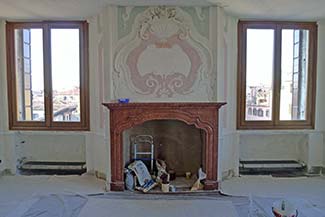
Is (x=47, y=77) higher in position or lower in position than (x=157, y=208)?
higher

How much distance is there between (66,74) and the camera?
5395 mm

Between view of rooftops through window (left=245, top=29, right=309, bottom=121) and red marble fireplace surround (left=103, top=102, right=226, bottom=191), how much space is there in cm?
112

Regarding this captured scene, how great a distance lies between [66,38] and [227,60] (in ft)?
8.25

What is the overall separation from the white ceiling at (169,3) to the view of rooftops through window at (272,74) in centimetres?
35

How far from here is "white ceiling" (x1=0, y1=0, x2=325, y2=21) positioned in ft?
14.0

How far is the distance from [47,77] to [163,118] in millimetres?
2132

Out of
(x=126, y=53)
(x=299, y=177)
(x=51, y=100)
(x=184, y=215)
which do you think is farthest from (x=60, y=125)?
(x=299, y=177)

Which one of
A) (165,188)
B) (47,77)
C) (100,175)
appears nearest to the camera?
(165,188)

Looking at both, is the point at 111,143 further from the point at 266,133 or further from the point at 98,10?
the point at 266,133

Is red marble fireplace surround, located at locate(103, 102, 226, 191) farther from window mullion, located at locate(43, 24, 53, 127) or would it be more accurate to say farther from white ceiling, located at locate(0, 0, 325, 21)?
window mullion, located at locate(43, 24, 53, 127)

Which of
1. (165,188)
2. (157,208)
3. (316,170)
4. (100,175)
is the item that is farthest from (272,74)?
(100,175)

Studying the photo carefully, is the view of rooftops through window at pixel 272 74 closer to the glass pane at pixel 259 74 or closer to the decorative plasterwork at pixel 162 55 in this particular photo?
the glass pane at pixel 259 74

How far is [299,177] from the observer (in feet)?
17.1

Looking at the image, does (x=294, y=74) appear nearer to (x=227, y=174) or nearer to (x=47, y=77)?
(x=227, y=174)
